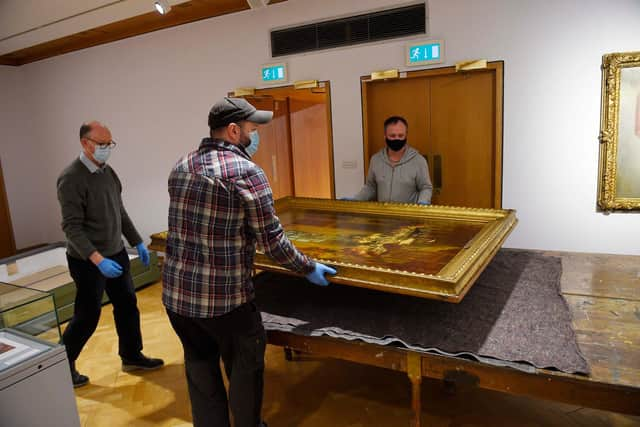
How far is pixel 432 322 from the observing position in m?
2.14

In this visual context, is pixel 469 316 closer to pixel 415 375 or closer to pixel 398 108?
pixel 415 375

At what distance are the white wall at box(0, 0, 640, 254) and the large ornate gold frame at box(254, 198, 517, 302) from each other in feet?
3.90

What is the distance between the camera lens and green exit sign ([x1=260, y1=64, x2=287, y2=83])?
4391mm

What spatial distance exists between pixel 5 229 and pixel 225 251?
19.1 feet

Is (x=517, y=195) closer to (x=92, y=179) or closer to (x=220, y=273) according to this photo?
(x=220, y=273)

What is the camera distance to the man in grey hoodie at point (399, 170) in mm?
3344

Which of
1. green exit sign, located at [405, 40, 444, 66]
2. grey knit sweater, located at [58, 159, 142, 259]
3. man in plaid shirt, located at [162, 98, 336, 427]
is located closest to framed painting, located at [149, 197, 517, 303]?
man in plaid shirt, located at [162, 98, 336, 427]

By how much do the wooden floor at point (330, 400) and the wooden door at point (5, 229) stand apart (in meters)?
4.03

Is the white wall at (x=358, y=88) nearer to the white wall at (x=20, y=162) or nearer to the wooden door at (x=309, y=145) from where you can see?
the white wall at (x=20, y=162)

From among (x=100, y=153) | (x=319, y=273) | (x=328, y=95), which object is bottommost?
(x=319, y=273)

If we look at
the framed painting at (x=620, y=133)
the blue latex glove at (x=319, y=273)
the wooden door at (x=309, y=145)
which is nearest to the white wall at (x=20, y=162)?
the wooden door at (x=309, y=145)

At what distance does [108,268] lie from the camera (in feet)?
8.64

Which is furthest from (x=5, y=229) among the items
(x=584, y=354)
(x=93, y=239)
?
(x=584, y=354)

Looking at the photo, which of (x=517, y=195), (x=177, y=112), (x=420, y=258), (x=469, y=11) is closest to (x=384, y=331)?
(x=420, y=258)
